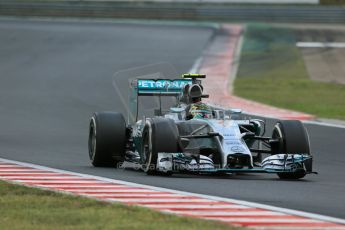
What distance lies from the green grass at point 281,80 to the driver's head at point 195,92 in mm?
10665

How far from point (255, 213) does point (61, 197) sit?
7.60 ft

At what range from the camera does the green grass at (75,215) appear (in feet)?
32.5

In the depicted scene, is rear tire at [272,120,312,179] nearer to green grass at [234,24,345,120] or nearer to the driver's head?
the driver's head

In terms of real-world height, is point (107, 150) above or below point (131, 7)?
below

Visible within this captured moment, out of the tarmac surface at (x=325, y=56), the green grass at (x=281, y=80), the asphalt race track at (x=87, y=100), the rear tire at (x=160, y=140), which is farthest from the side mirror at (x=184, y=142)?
the tarmac surface at (x=325, y=56)

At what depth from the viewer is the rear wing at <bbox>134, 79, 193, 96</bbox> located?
17062 mm

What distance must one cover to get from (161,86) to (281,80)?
1964 cm

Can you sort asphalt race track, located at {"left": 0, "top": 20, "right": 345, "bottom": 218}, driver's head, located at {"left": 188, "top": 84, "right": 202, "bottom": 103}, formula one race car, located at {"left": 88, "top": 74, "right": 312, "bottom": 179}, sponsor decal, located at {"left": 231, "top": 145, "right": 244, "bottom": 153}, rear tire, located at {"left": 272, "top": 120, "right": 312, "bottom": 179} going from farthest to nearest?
1. driver's head, located at {"left": 188, "top": 84, "right": 202, "bottom": 103}
2. rear tire, located at {"left": 272, "top": 120, "right": 312, "bottom": 179}
3. formula one race car, located at {"left": 88, "top": 74, "right": 312, "bottom": 179}
4. sponsor decal, located at {"left": 231, "top": 145, "right": 244, "bottom": 153}
5. asphalt race track, located at {"left": 0, "top": 20, "right": 345, "bottom": 218}

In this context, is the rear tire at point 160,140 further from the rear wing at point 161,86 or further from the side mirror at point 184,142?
the rear wing at point 161,86

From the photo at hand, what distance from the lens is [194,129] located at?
50.9 feet

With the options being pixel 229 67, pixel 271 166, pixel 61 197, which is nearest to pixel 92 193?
pixel 61 197

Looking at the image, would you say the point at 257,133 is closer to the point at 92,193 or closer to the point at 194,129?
the point at 194,129

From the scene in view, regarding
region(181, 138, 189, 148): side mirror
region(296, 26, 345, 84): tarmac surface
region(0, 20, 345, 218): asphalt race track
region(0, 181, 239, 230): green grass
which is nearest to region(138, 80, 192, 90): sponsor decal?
region(0, 20, 345, 218): asphalt race track

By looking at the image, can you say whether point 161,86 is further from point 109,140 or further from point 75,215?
point 75,215
